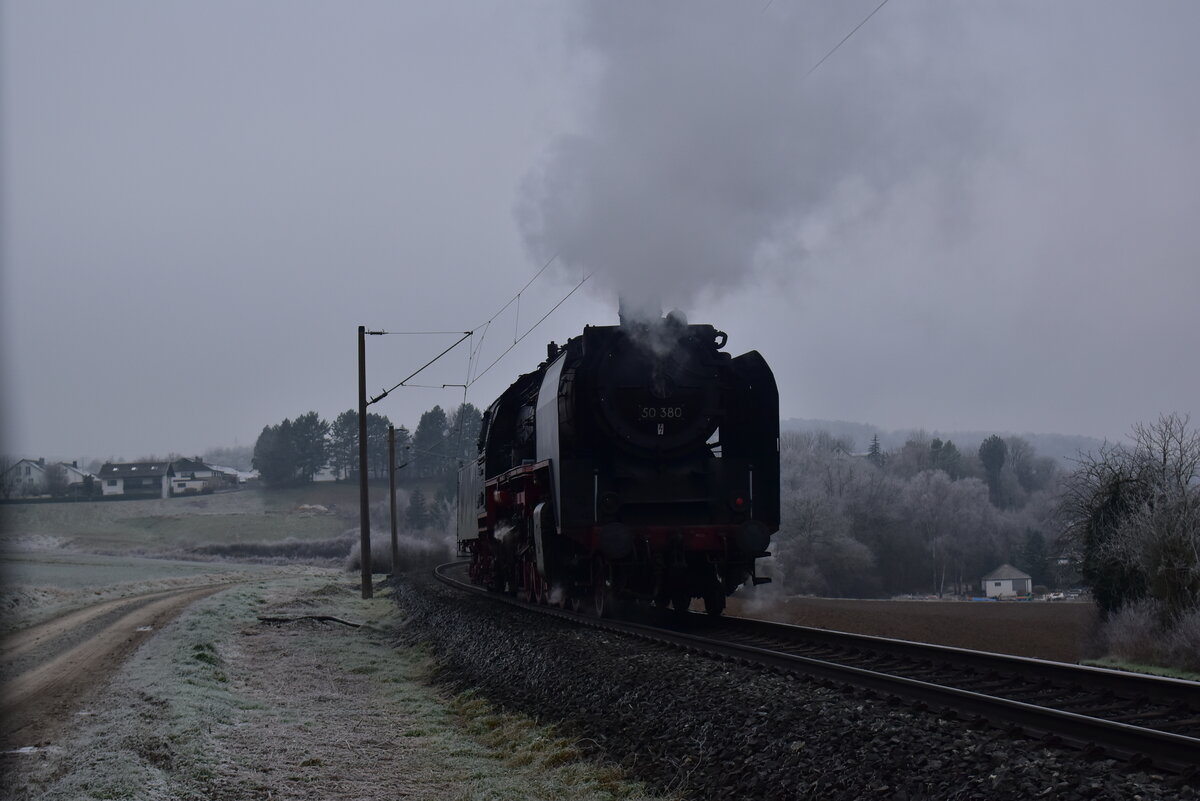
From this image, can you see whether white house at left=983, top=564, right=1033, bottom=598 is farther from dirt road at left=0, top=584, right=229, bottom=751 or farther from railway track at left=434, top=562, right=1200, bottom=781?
railway track at left=434, top=562, right=1200, bottom=781

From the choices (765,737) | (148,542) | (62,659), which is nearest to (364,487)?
(62,659)

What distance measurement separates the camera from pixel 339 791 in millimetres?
7215

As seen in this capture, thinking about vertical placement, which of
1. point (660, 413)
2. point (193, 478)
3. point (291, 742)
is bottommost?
point (291, 742)

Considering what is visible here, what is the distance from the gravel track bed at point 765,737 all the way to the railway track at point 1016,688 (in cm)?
28

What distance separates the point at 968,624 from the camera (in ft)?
89.8

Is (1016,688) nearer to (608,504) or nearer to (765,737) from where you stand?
(765,737)

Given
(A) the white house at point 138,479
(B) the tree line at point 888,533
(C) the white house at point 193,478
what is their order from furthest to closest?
1. (C) the white house at point 193,478
2. (A) the white house at point 138,479
3. (B) the tree line at point 888,533

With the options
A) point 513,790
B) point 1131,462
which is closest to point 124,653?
point 513,790

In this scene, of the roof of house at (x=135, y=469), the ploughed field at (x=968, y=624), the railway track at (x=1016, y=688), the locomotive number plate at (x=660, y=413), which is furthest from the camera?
the roof of house at (x=135, y=469)

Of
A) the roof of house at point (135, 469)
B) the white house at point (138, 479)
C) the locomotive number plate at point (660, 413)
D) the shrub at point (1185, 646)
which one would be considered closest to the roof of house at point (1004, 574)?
the shrub at point (1185, 646)

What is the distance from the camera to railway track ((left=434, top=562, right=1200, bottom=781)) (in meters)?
5.80

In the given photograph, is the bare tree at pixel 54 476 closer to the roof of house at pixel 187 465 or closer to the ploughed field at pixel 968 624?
the ploughed field at pixel 968 624

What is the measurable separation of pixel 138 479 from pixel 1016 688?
300 ft

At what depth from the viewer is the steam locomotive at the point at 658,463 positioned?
1362 centimetres
